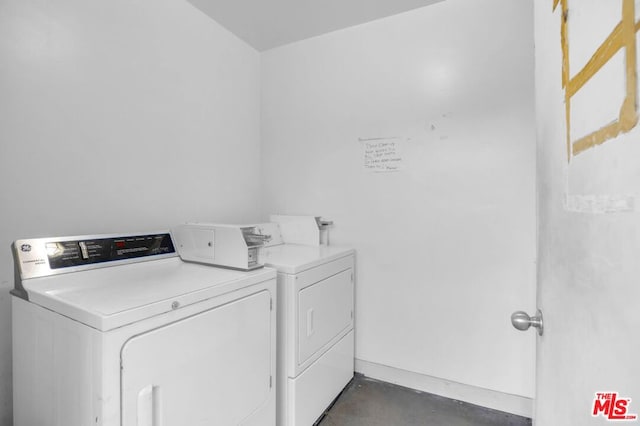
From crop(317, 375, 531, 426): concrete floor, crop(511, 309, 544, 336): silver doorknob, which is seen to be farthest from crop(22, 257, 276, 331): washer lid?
crop(317, 375, 531, 426): concrete floor

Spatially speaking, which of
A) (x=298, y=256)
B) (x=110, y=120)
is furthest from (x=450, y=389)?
(x=110, y=120)

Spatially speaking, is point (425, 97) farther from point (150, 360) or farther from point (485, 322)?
point (150, 360)

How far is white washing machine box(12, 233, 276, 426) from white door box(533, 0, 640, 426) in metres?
1.03

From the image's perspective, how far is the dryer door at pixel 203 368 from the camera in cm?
90

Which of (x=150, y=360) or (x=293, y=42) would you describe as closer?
(x=150, y=360)

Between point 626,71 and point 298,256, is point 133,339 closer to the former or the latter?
point 298,256

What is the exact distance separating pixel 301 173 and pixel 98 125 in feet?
4.42

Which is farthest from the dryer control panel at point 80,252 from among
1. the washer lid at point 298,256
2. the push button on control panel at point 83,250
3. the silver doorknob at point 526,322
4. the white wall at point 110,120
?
the silver doorknob at point 526,322

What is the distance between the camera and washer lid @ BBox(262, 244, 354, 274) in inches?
61.2

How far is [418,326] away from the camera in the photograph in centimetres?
202

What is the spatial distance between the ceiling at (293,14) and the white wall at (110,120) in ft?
0.43

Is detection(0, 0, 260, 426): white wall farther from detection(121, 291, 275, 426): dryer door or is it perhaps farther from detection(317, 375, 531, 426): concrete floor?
detection(317, 375, 531, 426): concrete floor

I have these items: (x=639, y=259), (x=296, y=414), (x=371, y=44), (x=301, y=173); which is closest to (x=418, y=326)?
(x=296, y=414)

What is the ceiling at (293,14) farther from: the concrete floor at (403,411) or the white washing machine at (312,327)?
the concrete floor at (403,411)
